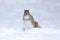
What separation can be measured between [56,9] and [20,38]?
Answer: 19.6 feet

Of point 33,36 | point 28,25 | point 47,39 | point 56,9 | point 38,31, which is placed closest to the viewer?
point 47,39

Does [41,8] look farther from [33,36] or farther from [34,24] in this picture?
[33,36]

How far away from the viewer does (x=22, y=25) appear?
636 cm

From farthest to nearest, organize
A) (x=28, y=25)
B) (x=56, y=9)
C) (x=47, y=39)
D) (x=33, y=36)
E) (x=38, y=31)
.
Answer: (x=56, y=9), (x=28, y=25), (x=38, y=31), (x=33, y=36), (x=47, y=39)

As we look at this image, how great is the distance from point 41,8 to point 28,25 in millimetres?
4653

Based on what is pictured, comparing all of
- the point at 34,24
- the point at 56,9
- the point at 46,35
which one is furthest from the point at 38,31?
the point at 56,9

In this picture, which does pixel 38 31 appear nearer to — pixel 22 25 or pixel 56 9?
pixel 22 25

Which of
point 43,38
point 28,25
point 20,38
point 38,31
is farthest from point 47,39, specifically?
point 28,25

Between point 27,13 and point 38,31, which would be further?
point 27,13

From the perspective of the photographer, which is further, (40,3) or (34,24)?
(40,3)

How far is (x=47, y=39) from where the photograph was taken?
179 inches

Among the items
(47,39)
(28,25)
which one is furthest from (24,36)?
(28,25)

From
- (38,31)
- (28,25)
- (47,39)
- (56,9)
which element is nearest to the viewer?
(47,39)

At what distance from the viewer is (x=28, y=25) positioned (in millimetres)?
6180
